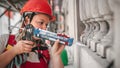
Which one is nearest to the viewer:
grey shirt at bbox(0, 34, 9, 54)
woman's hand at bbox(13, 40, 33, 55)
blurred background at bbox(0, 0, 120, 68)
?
blurred background at bbox(0, 0, 120, 68)

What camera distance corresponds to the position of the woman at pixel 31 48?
136 cm

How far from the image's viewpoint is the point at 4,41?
4.76 ft

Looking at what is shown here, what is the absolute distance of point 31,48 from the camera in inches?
53.2

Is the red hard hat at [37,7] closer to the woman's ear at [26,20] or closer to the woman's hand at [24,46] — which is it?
the woman's ear at [26,20]

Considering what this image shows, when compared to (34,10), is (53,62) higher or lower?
lower

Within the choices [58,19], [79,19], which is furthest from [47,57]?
[58,19]

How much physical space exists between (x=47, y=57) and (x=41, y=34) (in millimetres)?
354

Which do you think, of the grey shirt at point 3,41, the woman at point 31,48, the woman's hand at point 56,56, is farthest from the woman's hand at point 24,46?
the woman's hand at point 56,56

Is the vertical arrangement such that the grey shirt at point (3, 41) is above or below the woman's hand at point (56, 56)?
above

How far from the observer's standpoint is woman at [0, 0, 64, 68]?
136cm

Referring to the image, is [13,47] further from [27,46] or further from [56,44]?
[56,44]

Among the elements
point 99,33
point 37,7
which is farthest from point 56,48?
point 99,33

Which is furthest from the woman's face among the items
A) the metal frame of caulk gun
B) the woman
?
the metal frame of caulk gun

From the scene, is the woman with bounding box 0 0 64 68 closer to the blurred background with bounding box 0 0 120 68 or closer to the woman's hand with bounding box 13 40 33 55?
the woman's hand with bounding box 13 40 33 55
